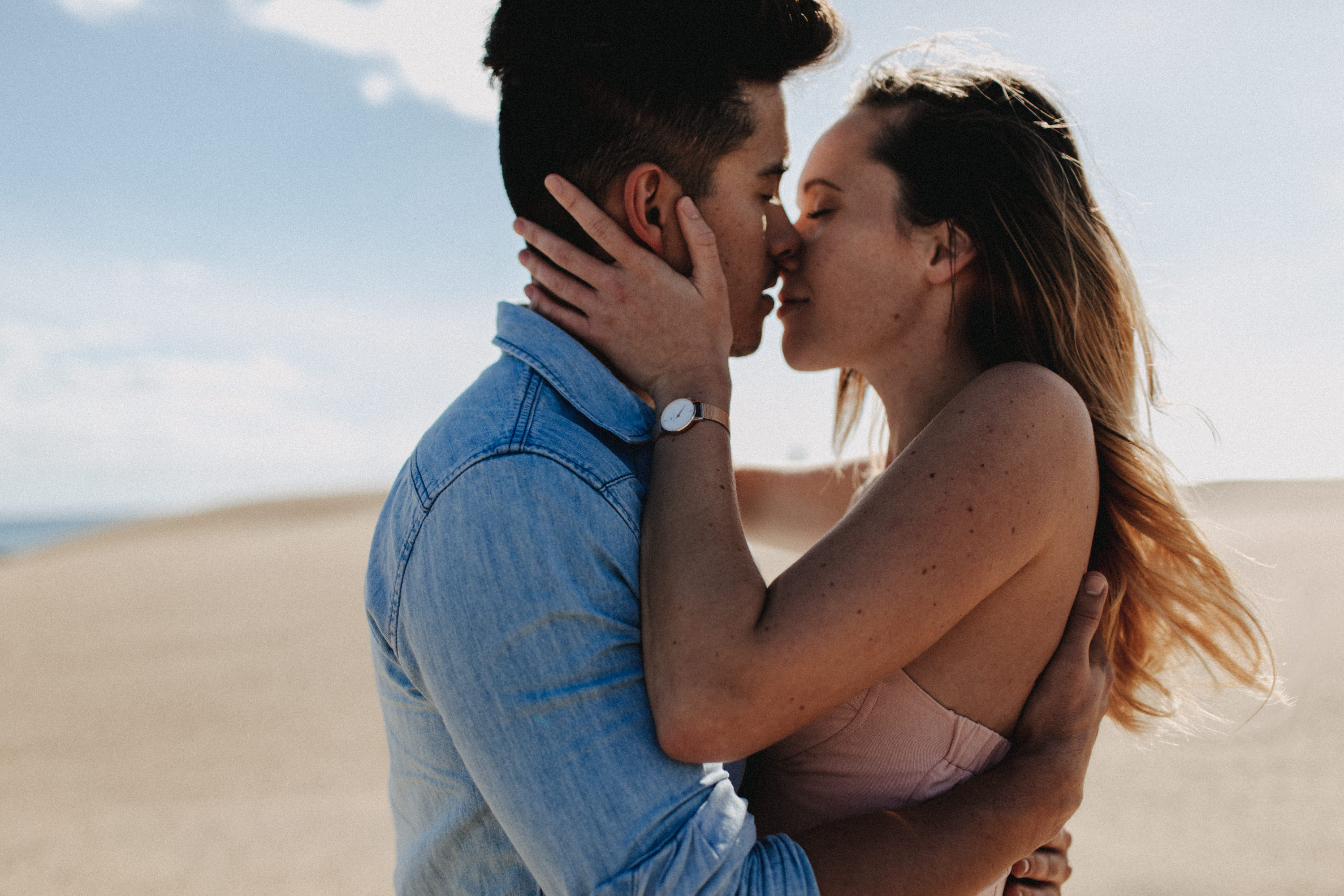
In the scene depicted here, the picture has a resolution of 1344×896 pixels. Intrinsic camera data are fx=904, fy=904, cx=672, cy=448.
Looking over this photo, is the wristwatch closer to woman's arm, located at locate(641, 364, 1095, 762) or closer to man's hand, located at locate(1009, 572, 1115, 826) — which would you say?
woman's arm, located at locate(641, 364, 1095, 762)

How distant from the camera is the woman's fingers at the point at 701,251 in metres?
2.07

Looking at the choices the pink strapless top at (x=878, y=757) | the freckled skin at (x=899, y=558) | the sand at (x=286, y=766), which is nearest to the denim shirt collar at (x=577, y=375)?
the freckled skin at (x=899, y=558)

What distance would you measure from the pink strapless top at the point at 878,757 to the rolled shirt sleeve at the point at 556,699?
496mm

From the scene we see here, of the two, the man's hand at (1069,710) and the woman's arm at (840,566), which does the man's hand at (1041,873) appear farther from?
the woman's arm at (840,566)

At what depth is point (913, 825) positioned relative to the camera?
183 cm

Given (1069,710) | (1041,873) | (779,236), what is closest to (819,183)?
(779,236)

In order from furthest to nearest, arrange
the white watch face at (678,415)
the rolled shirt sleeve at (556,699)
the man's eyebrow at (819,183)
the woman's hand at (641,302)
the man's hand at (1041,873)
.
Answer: the man's eyebrow at (819,183) → the man's hand at (1041,873) → the woman's hand at (641,302) → the white watch face at (678,415) → the rolled shirt sleeve at (556,699)

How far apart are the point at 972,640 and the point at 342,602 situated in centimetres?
1350

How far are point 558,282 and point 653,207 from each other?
0.95 feet

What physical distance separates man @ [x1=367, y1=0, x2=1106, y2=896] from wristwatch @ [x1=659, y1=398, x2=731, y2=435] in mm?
56

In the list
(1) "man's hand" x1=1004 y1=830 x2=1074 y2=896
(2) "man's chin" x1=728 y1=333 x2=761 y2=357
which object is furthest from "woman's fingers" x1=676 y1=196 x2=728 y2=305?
(1) "man's hand" x1=1004 y1=830 x2=1074 y2=896

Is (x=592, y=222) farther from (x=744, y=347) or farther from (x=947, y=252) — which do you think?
(x=947, y=252)

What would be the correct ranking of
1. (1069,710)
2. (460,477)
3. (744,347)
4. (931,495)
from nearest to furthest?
(460,477)
(931,495)
(1069,710)
(744,347)

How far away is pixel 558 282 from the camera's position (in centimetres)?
202
